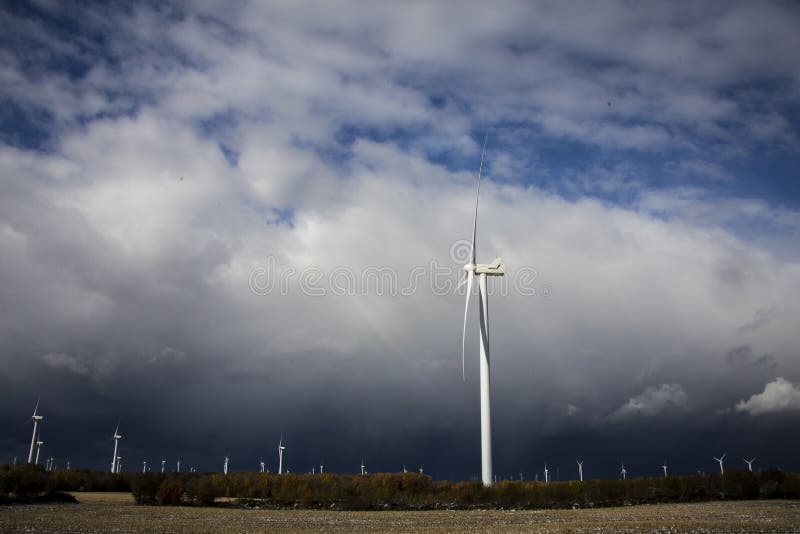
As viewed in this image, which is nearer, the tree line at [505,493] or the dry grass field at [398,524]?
the dry grass field at [398,524]

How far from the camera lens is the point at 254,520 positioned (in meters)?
46.6

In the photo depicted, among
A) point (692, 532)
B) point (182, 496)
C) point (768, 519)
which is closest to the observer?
point (692, 532)

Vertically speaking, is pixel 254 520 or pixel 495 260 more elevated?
pixel 495 260

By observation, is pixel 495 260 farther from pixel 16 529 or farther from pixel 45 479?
pixel 45 479

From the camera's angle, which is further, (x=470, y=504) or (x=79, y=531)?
(x=470, y=504)

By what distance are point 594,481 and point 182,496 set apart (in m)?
45.4

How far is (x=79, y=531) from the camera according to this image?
35375 mm

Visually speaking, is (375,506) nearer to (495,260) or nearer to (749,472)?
(495,260)

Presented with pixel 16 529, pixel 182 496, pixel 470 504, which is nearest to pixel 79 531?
pixel 16 529

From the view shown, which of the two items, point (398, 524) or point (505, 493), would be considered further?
point (505, 493)

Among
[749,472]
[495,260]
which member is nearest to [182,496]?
[495,260]

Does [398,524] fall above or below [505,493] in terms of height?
below

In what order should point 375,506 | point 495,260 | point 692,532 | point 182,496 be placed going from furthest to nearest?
point 495,260, point 182,496, point 375,506, point 692,532

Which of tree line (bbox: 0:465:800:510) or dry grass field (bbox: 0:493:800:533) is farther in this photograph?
tree line (bbox: 0:465:800:510)
